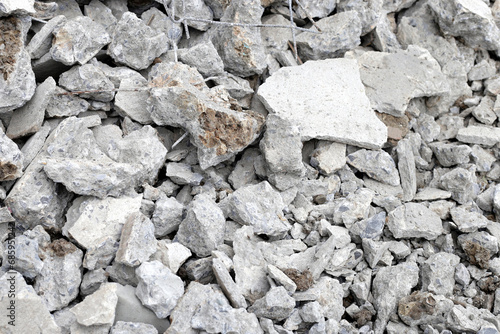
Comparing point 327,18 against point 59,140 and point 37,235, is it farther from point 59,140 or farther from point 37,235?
point 37,235

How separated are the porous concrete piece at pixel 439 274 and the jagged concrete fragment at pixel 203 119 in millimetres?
1635

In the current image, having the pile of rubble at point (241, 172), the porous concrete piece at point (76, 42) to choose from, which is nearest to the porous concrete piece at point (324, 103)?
the pile of rubble at point (241, 172)

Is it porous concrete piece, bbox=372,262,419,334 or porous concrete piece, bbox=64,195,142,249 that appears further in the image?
porous concrete piece, bbox=372,262,419,334

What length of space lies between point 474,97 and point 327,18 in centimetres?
175

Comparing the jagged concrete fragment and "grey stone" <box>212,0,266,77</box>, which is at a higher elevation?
"grey stone" <box>212,0,266,77</box>

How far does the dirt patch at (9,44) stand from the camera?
3236 millimetres

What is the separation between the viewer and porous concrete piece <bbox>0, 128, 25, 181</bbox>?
119 inches

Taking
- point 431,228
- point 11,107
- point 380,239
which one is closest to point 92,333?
point 11,107

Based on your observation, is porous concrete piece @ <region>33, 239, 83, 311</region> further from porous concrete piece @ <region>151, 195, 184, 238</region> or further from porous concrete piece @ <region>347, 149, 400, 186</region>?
porous concrete piece @ <region>347, 149, 400, 186</region>

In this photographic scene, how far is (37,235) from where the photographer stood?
296 cm

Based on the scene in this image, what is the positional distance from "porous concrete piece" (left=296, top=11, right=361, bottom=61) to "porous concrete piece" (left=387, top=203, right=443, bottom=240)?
1.72 meters

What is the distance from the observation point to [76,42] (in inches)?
139

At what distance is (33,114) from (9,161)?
53 centimetres

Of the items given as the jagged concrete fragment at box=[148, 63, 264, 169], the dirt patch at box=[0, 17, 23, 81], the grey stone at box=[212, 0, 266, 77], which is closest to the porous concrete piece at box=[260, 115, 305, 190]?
the jagged concrete fragment at box=[148, 63, 264, 169]
